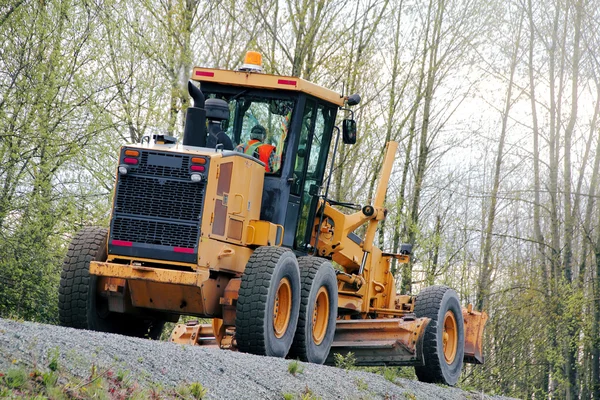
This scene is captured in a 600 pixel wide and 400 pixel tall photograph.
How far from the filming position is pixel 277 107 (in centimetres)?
1050

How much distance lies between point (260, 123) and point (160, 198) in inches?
87.8

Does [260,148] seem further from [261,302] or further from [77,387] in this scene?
[77,387]

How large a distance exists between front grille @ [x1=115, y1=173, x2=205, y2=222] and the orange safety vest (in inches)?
69.4

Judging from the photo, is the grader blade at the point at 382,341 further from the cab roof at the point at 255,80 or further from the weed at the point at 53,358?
the weed at the point at 53,358

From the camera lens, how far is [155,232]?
867 centimetres

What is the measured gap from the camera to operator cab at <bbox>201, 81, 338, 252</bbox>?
404 inches

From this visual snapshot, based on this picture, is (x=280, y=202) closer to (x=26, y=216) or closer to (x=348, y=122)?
(x=348, y=122)

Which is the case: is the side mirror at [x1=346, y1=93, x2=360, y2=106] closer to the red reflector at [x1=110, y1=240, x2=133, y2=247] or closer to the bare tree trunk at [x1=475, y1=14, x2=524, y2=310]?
the red reflector at [x1=110, y1=240, x2=133, y2=247]

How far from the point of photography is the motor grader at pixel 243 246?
8656 mm

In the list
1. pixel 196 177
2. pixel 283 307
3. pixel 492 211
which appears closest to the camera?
pixel 196 177

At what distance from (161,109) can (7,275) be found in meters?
5.02

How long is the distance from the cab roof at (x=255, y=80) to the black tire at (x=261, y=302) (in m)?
2.17

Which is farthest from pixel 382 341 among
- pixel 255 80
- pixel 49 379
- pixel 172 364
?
pixel 49 379

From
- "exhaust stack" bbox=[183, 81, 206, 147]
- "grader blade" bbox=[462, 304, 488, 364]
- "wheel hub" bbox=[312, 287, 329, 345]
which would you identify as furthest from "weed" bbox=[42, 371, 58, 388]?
"grader blade" bbox=[462, 304, 488, 364]
